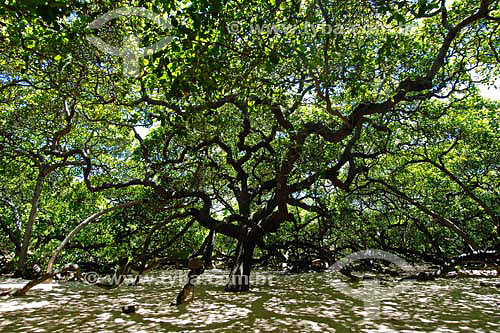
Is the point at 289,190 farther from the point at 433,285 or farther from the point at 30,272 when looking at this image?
the point at 30,272

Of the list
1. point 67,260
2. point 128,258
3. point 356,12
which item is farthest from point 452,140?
point 67,260

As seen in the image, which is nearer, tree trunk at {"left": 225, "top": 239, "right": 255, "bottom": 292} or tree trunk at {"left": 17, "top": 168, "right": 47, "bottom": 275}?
tree trunk at {"left": 225, "top": 239, "right": 255, "bottom": 292}

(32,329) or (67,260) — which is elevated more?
(67,260)

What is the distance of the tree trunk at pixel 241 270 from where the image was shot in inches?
281

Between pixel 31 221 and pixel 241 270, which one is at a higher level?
pixel 31 221

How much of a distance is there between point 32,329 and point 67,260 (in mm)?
6255

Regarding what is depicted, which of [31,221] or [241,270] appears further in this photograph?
[31,221]

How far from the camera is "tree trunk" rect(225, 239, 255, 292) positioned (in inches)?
281

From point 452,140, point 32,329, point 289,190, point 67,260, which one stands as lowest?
point 32,329

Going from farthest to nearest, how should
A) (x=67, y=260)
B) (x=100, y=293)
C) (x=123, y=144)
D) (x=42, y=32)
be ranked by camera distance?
1. (x=123, y=144)
2. (x=67, y=260)
3. (x=100, y=293)
4. (x=42, y=32)

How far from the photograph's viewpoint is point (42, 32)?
491cm

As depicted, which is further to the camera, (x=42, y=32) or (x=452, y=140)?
(x=452, y=140)

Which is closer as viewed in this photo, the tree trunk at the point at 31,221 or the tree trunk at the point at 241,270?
the tree trunk at the point at 241,270

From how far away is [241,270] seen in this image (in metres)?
7.54
